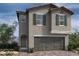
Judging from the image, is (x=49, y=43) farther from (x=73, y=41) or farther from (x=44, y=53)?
(x=73, y=41)

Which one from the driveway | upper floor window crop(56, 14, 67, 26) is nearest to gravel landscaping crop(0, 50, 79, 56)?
the driveway

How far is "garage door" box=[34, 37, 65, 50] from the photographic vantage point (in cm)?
1132

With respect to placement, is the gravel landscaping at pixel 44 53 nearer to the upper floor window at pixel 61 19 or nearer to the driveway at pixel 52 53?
the driveway at pixel 52 53

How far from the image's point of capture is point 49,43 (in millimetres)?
11344

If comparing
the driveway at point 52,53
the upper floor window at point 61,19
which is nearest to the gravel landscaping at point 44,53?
the driveway at point 52,53

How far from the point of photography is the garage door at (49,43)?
1132 cm

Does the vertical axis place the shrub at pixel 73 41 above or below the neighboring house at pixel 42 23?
below

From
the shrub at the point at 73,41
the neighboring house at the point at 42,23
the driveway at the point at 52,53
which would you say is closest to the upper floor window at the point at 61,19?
the neighboring house at the point at 42,23

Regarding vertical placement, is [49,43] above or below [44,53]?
above

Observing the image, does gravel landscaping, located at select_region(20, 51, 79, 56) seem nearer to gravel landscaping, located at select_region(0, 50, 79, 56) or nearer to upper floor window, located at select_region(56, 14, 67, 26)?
gravel landscaping, located at select_region(0, 50, 79, 56)

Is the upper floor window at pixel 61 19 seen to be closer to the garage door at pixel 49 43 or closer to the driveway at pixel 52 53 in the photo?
the garage door at pixel 49 43

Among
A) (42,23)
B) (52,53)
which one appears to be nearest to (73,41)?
(52,53)

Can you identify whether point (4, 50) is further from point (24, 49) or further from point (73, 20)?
point (73, 20)

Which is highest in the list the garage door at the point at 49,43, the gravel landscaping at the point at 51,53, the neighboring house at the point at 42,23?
the neighboring house at the point at 42,23
